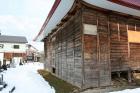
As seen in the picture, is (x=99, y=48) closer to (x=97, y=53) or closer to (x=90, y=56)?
(x=97, y=53)

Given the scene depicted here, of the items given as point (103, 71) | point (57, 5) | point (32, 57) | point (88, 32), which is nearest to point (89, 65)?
point (103, 71)

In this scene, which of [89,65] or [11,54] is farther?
[11,54]

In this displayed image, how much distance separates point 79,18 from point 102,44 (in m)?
1.60

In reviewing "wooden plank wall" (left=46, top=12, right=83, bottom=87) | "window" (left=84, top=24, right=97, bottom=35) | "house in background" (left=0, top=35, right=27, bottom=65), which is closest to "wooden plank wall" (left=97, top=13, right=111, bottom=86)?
"window" (left=84, top=24, right=97, bottom=35)

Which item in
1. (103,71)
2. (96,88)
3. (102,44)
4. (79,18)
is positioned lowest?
(96,88)

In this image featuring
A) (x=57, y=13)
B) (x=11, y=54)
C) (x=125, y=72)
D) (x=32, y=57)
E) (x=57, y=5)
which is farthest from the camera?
(x=32, y=57)

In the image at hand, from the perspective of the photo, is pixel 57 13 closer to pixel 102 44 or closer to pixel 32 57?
pixel 102 44

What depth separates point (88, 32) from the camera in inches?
366

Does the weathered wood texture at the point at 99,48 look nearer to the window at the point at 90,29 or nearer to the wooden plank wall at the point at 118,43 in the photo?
the wooden plank wall at the point at 118,43

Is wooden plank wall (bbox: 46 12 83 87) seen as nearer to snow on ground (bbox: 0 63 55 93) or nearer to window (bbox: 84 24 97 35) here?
window (bbox: 84 24 97 35)

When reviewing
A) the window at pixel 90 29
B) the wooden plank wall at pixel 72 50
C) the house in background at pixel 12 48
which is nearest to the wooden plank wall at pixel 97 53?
the window at pixel 90 29

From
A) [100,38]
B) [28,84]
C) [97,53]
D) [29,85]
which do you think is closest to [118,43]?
[100,38]

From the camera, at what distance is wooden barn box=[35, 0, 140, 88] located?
9.00m

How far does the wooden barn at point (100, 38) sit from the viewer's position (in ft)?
29.5
